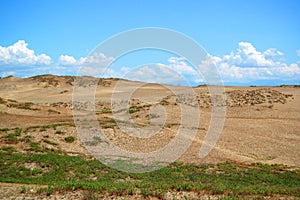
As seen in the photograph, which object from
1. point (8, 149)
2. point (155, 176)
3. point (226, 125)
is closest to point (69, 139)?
point (8, 149)

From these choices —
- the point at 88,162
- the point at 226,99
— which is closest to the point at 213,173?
the point at 88,162

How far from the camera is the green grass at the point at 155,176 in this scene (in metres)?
14.2

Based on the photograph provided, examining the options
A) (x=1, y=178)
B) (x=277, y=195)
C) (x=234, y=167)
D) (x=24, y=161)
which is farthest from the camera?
(x=234, y=167)

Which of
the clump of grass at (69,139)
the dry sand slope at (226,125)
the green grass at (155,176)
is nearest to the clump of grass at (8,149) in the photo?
the green grass at (155,176)

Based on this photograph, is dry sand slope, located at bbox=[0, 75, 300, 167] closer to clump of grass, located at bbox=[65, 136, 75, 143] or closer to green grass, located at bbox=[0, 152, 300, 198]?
clump of grass, located at bbox=[65, 136, 75, 143]

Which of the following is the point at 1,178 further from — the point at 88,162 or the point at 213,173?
the point at 213,173

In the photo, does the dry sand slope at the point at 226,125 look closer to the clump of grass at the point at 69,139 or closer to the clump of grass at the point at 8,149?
the clump of grass at the point at 69,139

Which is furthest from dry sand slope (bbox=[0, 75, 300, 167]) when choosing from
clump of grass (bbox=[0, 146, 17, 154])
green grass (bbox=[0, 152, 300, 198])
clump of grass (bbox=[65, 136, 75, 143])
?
green grass (bbox=[0, 152, 300, 198])

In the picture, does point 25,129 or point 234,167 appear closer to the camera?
point 234,167

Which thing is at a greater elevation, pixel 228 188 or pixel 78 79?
pixel 78 79

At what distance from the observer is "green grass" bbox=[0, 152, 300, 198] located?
1419cm

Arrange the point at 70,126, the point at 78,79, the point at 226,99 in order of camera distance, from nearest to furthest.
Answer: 1. the point at 70,126
2. the point at 226,99
3. the point at 78,79

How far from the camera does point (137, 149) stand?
26266mm

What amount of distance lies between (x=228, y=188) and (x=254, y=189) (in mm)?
1207
